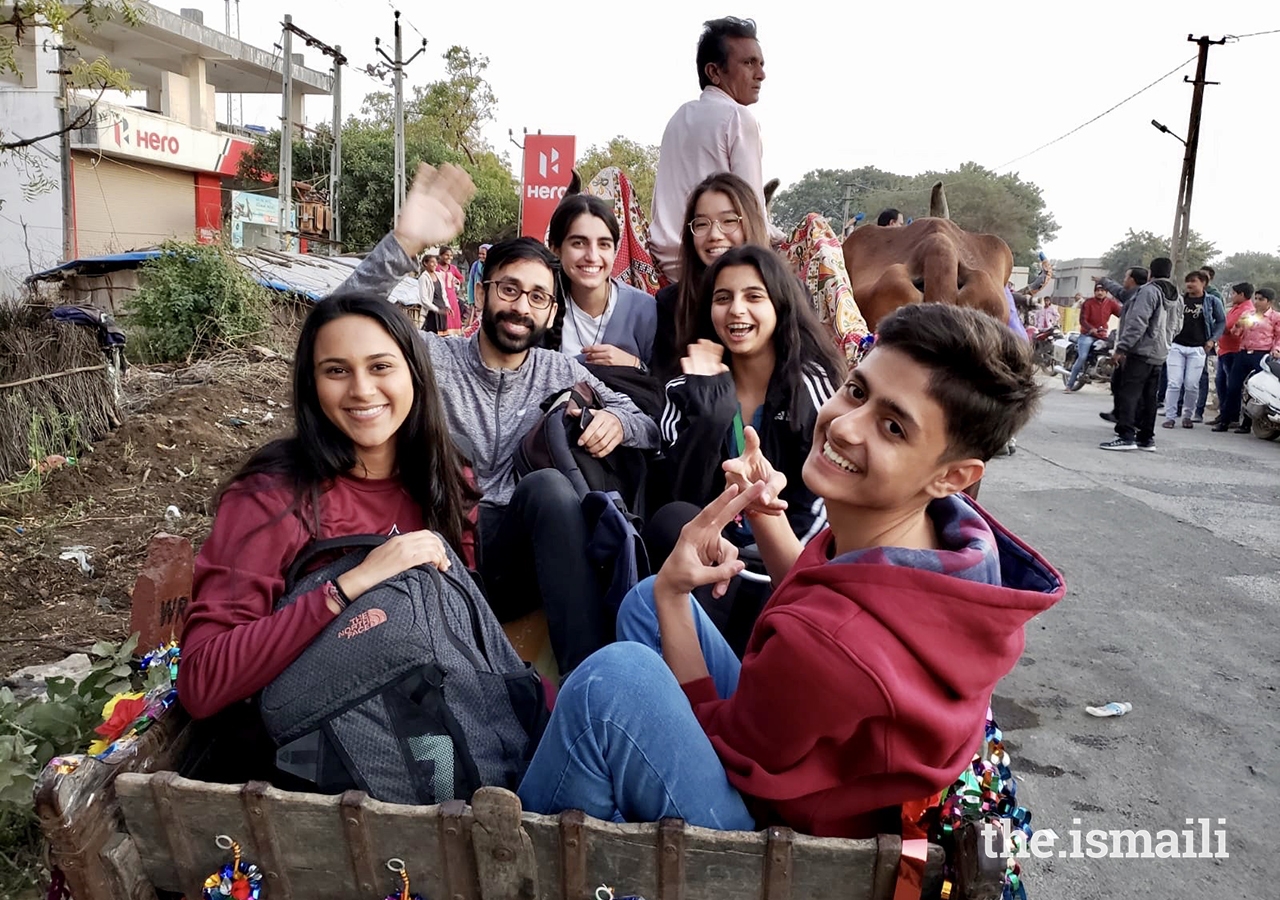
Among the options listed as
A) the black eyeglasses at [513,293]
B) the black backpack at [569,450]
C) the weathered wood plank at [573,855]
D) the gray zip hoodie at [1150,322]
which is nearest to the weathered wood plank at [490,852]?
the weathered wood plank at [573,855]

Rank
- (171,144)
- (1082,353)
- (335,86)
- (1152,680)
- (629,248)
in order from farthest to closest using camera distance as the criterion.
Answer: (171,144) → (335,86) → (1082,353) → (629,248) → (1152,680)

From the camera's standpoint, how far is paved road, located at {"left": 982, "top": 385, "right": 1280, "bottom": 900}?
9.05 feet

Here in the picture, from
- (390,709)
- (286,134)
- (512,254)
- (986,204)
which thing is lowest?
(390,709)

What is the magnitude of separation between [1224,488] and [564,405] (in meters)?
7.24

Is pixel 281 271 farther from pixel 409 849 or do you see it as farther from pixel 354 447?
pixel 409 849

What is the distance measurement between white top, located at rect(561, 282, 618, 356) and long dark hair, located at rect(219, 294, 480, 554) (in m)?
1.32

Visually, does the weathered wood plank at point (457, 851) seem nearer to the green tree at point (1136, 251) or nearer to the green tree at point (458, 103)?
the green tree at point (458, 103)

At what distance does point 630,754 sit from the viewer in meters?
1.44

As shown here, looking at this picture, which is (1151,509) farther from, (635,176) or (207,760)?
(635,176)

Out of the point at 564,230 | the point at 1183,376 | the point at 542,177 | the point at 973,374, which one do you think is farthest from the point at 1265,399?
the point at 973,374

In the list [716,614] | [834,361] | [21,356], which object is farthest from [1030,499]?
[21,356]

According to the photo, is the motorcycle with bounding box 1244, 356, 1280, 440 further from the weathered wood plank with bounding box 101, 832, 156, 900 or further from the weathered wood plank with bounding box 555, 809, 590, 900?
the weathered wood plank with bounding box 101, 832, 156, 900

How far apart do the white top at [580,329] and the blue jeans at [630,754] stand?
82.6 inches

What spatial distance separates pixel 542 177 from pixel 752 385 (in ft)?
22.8
